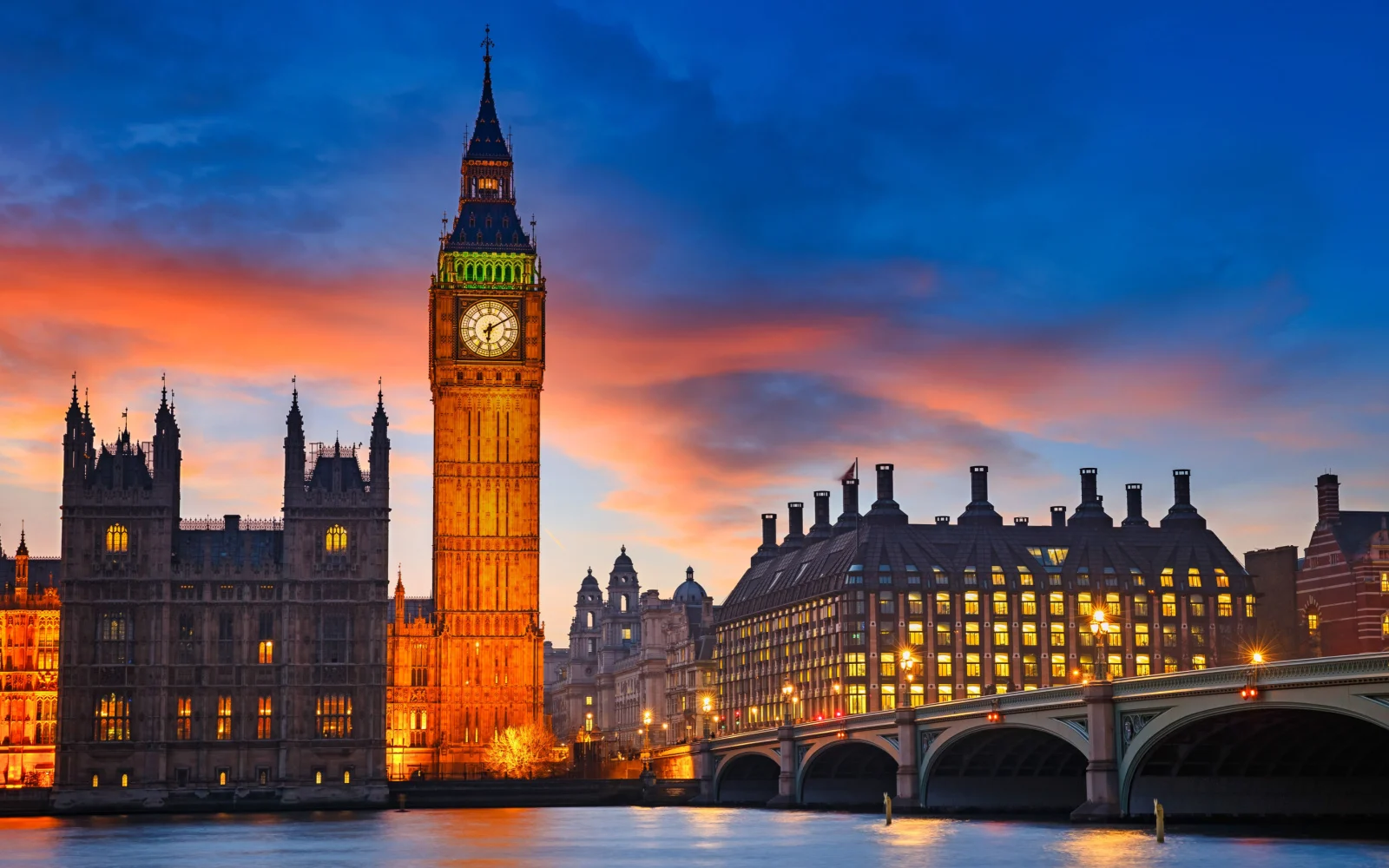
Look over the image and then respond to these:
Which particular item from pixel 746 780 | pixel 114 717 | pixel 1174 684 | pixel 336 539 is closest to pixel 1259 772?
pixel 1174 684

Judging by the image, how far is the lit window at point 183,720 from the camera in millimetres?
157500

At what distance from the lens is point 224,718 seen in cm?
15862

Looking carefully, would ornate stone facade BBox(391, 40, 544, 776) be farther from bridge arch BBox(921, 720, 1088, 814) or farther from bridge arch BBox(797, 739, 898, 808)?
bridge arch BBox(921, 720, 1088, 814)

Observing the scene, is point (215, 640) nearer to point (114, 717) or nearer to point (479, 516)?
point (114, 717)

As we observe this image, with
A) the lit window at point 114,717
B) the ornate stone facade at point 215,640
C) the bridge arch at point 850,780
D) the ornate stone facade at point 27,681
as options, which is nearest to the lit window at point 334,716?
the ornate stone facade at point 215,640

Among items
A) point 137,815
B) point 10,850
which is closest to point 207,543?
point 137,815

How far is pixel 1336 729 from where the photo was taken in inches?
3600

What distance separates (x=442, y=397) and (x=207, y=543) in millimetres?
38203

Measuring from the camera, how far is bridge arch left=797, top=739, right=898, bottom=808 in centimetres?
14500

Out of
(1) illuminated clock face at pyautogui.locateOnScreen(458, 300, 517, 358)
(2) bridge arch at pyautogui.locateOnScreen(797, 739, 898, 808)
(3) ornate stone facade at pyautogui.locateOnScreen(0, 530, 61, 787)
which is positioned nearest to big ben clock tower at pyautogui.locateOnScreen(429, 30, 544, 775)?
(1) illuminated clock face at pyautogui.locateOnScreen(458, 300, 517, 358)

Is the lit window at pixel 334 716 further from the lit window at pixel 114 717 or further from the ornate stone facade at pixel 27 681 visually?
the ornate stone facade at pixel 27 681

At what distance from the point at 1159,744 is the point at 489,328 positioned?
375ft

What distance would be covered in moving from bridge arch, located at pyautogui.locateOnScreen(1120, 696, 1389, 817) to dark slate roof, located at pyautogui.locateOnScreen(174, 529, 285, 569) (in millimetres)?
83604

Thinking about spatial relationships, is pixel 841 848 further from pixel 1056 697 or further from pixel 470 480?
pixel 470 480
